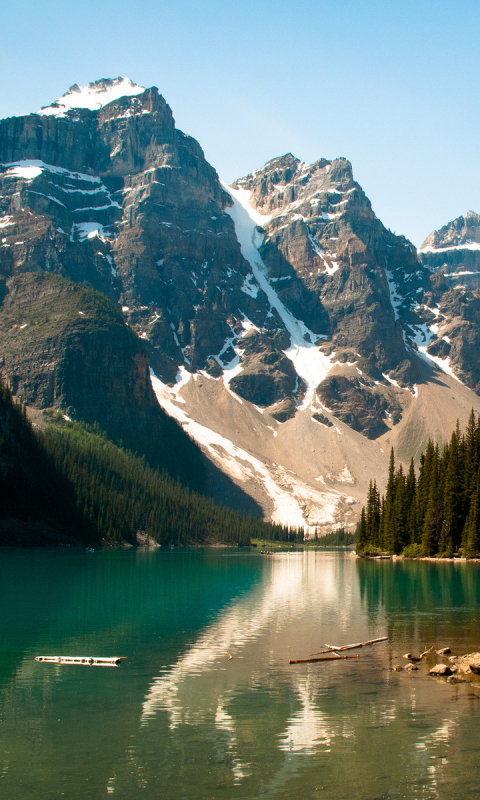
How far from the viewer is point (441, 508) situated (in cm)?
11556

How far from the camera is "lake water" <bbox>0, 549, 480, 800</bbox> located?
18.8 metres

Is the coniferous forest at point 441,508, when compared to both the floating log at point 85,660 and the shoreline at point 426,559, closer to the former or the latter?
the shoreline at point 426,559

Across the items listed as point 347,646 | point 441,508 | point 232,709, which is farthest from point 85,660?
point 441,508

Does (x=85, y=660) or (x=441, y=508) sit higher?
(x=441, y=508)

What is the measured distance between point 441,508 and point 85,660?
90655mm

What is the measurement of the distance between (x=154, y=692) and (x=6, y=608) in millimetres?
28958

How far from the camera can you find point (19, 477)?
163625mm

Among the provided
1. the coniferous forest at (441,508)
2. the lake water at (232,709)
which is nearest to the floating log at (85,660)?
the lake water at (232,709)

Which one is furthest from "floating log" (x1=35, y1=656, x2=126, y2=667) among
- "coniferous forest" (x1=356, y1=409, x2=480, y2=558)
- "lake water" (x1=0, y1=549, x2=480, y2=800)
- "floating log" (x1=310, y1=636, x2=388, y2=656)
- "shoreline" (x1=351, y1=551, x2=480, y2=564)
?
"coniferous forest" (x1=356, y1=409, x2=480, y2=558)

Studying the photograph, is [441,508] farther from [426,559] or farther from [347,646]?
[347,646]

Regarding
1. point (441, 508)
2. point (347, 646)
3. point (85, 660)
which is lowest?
point (85, 660)

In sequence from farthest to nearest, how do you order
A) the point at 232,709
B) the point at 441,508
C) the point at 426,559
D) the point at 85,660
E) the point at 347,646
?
1. the point at 426,559
2. the point at 441,508
3. the point at 347,646
4. the point at 85,660
5. the point at 232,709

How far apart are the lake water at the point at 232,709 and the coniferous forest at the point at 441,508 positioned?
57529 mm

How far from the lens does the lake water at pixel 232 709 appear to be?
18.8 m
